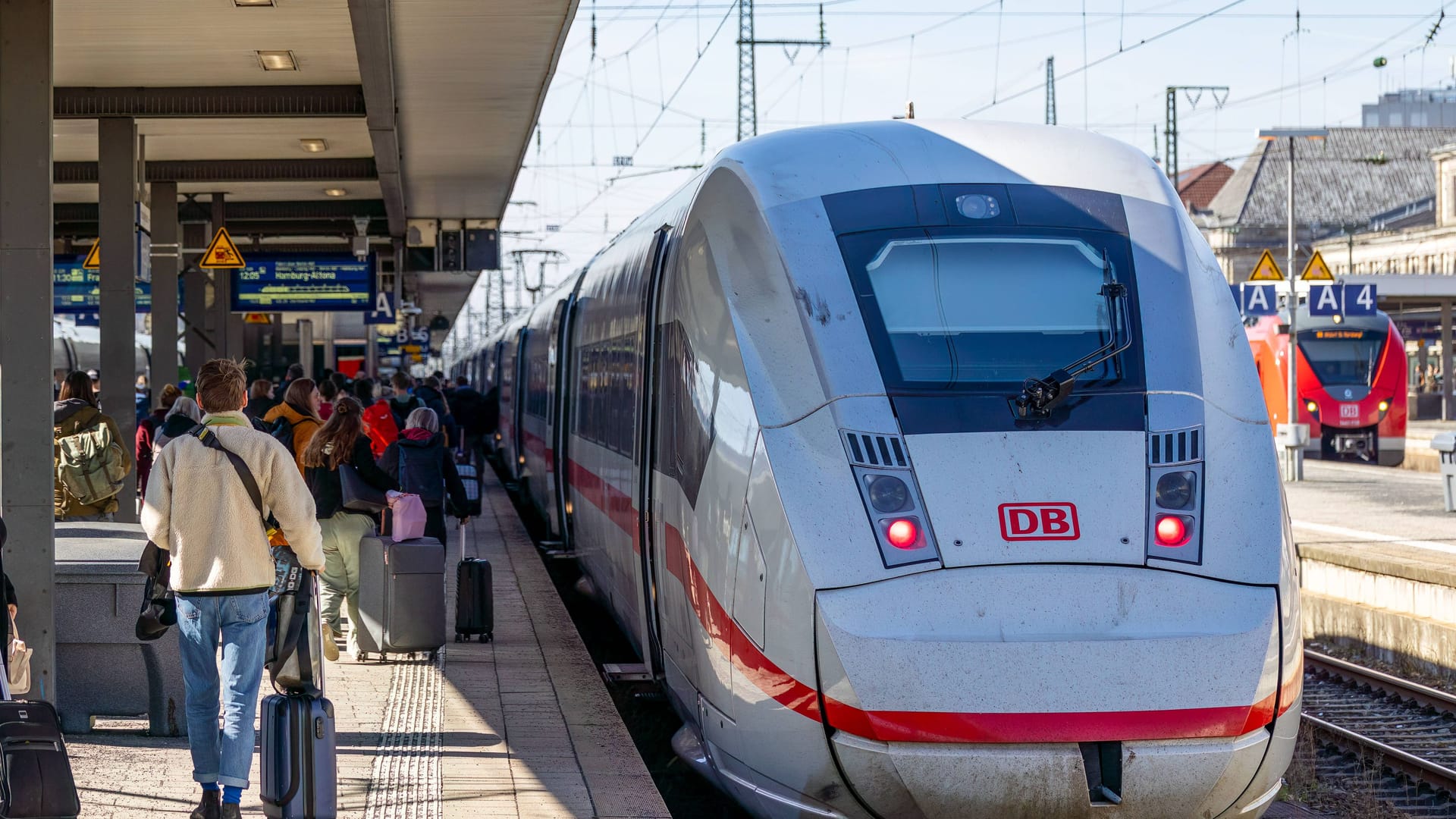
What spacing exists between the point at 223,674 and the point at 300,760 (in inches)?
20.8

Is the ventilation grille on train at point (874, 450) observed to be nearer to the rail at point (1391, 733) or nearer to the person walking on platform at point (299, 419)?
the rail at point (1391, 733)

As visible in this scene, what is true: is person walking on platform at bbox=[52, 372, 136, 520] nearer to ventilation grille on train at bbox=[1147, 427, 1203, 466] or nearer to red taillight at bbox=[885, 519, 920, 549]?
red taillight at bbox=[885, 519, 920, 549]

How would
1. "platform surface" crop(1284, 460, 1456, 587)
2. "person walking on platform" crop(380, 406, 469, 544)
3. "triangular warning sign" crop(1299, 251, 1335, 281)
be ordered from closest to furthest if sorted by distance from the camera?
1. "person walking on platform" crop(380, 406, 469, 544)
2. "platform surface" crop(1284, 460, 1456, 587)
3. "triangular warning sign" crop(1299, 251, 1335, 281)

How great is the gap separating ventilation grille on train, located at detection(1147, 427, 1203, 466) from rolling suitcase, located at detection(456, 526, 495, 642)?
5.98m

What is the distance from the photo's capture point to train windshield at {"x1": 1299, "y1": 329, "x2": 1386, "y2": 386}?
97.9ft

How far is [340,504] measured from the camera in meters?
10.3

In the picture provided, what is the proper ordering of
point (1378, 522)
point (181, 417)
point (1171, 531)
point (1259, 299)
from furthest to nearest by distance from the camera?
point (1259, 299) < point (1378, 522) < point (181, 417) < point (1171, 531)

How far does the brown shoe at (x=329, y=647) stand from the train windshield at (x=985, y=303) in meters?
5.01

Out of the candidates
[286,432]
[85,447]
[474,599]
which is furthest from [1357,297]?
[85,447]

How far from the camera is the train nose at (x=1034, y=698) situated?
519 cm

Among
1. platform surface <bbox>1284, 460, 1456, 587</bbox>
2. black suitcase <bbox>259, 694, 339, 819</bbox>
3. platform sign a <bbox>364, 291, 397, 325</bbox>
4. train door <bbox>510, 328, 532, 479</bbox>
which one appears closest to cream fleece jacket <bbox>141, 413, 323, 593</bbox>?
black suitcase <bbox>259, 694, 339, 819</bbox>

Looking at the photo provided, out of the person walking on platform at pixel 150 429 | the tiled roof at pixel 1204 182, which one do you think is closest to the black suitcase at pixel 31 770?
the person walking on platform at pixel 150 429

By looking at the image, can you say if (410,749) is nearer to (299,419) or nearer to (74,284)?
(299,419)

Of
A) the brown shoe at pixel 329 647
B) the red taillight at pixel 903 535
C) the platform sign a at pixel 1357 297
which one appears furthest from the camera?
the platform sign a at pixel 1357 297
